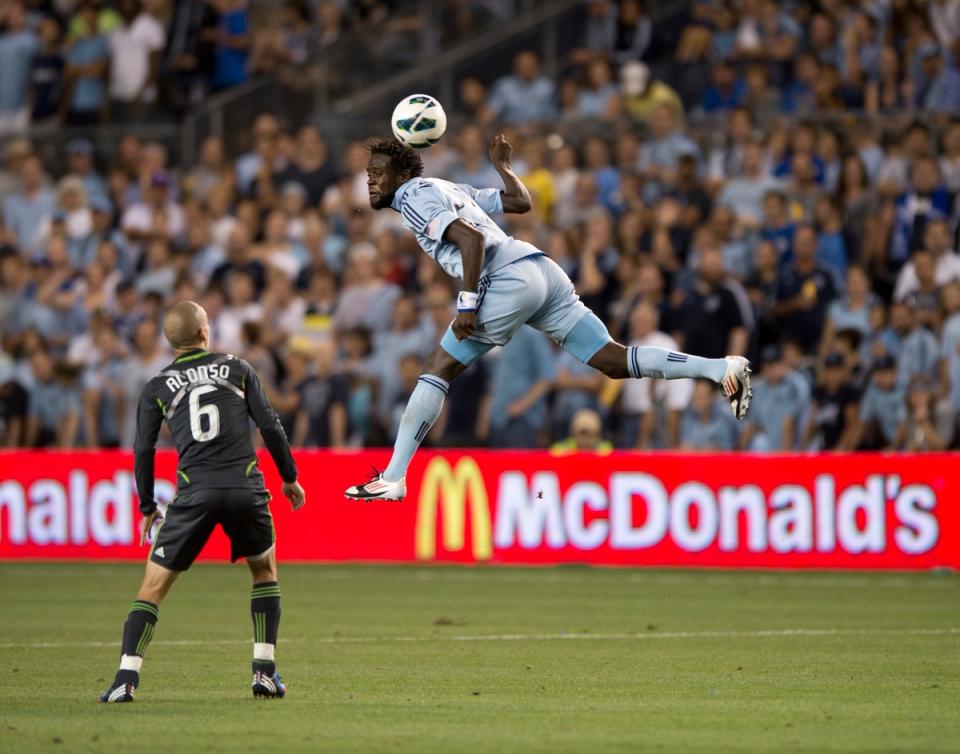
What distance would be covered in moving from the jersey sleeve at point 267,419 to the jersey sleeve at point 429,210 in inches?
57.5

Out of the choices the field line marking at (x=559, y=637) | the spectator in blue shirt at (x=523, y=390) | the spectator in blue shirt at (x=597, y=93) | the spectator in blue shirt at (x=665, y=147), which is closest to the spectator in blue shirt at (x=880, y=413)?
the spectator in blue shirt at (x=523, y=390)

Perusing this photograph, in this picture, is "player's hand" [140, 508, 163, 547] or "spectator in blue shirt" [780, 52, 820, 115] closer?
"player's hand" [140, 508, 163, 547]

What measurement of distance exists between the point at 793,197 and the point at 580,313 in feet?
32.9

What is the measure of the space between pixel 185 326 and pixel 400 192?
179 cm

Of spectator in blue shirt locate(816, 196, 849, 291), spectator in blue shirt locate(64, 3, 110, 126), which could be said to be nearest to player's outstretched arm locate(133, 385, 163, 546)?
spectator in blue shirt locate(816, 196, 849, 291)

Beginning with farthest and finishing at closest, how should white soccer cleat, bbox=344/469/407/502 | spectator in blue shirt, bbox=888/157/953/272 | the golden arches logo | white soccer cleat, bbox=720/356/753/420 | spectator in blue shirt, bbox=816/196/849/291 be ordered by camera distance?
spectator in blue shirt, bbox=816/196/849/291, spectator in blue shirt, bbox=888/157/953/272, the golden arches logo, white soccer cleat, bbox=344/469/407/502, white soccer cleat, bbox=720/356/753/420

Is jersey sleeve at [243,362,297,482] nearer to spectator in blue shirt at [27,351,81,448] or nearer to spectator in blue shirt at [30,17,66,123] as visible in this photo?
spectator in blue shirt at [27,351,81,448]

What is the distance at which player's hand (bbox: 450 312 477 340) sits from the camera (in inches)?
421

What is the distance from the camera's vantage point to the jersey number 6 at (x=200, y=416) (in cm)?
978

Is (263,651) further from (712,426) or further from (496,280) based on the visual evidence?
(712,426)

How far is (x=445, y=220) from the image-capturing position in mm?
10664

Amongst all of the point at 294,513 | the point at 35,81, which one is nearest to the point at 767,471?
the point at 294,513

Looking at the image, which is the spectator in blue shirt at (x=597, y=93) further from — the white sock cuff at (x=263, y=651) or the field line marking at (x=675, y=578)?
the white sock cuff at (x=263, y=651)

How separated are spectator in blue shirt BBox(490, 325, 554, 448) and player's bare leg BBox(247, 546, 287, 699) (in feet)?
32.9
